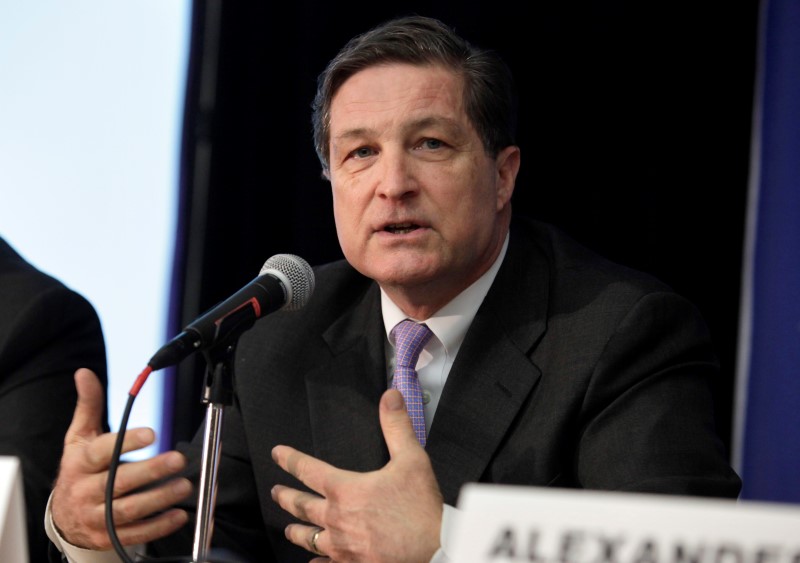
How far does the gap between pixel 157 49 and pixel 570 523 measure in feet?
10.7

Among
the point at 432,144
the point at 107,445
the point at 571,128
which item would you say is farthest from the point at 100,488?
the point at 571,128

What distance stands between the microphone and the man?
0.27m

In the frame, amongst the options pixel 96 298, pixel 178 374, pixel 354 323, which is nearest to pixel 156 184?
pixel 96 298

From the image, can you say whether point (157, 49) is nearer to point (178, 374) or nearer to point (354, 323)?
point (178, 374)

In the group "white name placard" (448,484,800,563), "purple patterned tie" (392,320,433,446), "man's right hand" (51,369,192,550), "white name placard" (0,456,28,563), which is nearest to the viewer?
"white name placard" (448,484,800,563)

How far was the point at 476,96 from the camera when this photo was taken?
94.7 inches

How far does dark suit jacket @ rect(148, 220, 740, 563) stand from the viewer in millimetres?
2020

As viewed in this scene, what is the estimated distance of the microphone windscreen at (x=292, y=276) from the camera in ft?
6.02

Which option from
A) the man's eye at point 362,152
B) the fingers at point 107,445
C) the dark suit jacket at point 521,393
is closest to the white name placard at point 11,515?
the fingers at point 107,445

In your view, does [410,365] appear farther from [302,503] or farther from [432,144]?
[302,503]

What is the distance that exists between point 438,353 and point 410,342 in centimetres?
8

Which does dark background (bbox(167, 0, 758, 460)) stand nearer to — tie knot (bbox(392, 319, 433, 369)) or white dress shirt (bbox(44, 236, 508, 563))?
white dress shirt (bbox(44, 236, 508, 563))

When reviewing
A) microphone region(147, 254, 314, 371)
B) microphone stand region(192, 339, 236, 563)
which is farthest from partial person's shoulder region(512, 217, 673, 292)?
microphone stand region(192, 339, 236, 563)

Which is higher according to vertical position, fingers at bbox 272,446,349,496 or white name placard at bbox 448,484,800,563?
white name placard at bbox 448,484,800,563
